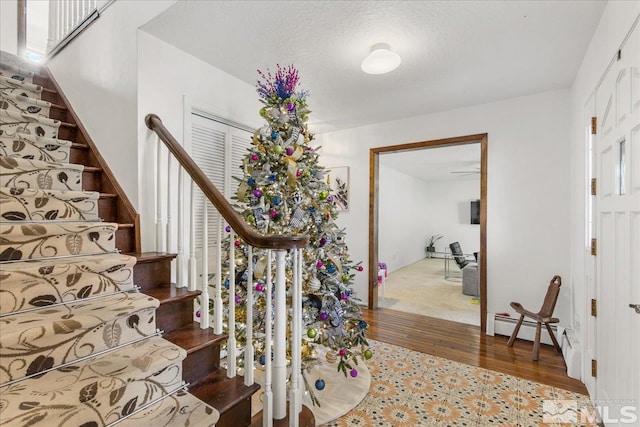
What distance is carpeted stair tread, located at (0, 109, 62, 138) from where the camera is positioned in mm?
1923

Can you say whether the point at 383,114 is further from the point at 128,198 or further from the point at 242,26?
the point at 128,198

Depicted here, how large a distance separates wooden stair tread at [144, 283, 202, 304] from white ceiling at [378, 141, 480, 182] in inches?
138

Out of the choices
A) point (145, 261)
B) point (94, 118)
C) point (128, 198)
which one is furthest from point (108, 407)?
point (94, 118)

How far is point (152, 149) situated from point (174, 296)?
3.35 ft

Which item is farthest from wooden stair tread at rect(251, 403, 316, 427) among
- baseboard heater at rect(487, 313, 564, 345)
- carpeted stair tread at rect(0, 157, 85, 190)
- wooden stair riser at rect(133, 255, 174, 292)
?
baseboard heater at rect(487, 313, 564, 345)

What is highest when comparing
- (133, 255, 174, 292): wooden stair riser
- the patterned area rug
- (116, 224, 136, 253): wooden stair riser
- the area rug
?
(116, 224, 136, 253): wooden stair riser

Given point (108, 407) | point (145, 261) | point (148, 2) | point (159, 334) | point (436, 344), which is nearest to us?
point (108, 407)

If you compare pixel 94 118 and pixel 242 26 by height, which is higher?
pixel 242 26

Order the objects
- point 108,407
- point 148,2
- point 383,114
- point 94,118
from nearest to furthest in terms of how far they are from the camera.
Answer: point 108,407
point 148,2
point 94,118
point 383,114

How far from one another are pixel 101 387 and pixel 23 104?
226cm

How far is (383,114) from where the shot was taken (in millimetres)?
3553

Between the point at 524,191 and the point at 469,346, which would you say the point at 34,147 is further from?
the point at 524,191

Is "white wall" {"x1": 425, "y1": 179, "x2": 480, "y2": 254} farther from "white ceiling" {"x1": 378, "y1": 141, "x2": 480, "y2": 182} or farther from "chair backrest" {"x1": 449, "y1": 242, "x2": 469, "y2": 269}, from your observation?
"chair backrest" {"x1": 449, "y1": 242, "x2": 469, "y2": 269}

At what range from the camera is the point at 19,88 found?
7.58ft
